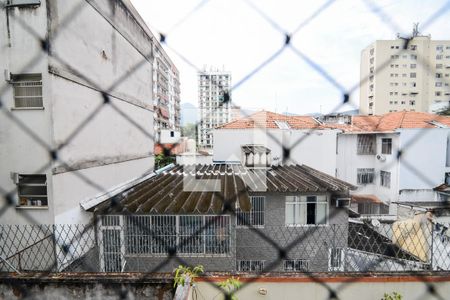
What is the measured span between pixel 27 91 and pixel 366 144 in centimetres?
741

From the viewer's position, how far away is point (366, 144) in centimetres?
684

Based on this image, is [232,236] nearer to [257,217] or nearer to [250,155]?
[257,217]

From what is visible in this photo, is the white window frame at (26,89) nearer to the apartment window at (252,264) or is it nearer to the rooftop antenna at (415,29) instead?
the rooftop antenna at (415,29)

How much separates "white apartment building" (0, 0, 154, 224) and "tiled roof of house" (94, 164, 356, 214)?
0.47 meters

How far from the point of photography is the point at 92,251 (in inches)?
106

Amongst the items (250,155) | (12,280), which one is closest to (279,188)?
(250,155)

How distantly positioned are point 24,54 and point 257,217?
339 cm

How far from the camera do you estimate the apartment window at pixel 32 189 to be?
7.55ft

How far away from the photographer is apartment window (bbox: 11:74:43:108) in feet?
7.23

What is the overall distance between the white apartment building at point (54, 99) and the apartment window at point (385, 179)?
668 centimetres

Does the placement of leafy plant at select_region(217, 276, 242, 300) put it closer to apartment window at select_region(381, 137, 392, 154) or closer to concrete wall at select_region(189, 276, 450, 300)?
concrete wall at select_region(189, 276, 450, 300)

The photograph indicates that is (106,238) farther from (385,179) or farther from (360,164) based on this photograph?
(385,179)

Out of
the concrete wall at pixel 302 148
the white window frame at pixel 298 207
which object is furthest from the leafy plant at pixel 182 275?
the concrete wall at pixel 302 148

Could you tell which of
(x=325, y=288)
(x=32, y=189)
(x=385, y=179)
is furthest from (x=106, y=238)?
(x=385, y=179)
